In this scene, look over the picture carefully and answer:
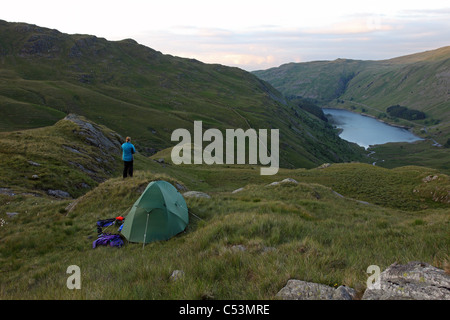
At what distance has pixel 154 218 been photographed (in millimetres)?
11789

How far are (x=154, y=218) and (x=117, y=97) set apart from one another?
125 m

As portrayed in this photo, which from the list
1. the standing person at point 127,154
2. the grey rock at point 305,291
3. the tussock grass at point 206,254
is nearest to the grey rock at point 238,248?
the tussock grass at point 206,254

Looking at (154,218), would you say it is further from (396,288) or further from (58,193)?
(58,193)

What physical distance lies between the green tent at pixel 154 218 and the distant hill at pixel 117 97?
2664 inches

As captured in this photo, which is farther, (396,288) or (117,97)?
(117,97)

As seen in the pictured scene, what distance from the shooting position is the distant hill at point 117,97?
289 ft

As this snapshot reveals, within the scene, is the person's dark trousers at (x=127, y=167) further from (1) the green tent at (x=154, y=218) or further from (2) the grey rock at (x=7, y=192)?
(1) the green tent at (x=154, y=218)

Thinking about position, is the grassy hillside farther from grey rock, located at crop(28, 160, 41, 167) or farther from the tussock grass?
grey rock, located at crop(28, 160, 41, 167)

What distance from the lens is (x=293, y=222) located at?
400 inches

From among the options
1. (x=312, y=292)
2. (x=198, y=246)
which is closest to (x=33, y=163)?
(x=198, y=246)
